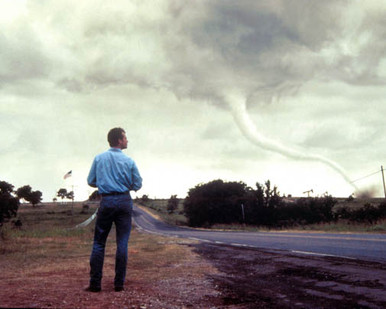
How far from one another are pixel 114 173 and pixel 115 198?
13.3 inches

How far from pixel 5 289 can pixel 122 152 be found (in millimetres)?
2136

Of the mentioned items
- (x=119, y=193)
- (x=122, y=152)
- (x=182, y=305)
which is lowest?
(x=182, y=305)

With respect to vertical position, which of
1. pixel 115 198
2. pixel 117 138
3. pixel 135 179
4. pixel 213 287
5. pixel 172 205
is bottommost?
pixel 213 287

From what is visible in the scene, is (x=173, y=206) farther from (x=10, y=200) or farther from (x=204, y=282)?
(x=204, y=282)

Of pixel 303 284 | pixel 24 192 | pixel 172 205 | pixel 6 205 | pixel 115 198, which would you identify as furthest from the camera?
pixel 172 205

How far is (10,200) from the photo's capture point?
5397 cm

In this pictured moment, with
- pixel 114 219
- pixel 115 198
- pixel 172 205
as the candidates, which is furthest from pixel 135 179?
pixel 172 205

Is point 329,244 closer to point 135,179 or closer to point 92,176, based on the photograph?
point 135,179

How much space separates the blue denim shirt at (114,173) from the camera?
16.3ft

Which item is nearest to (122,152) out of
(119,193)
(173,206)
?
(119,193)

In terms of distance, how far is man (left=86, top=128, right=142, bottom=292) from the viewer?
4816mm

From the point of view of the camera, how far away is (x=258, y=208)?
42.2 metres

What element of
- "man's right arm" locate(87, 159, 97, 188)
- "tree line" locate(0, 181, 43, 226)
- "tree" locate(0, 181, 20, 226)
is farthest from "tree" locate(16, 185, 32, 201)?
"man's right arm" locate(87, 159, 97, 188)

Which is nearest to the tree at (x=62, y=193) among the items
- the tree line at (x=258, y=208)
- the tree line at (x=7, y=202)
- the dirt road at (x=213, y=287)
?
the tree line at (x=7, y=202)
